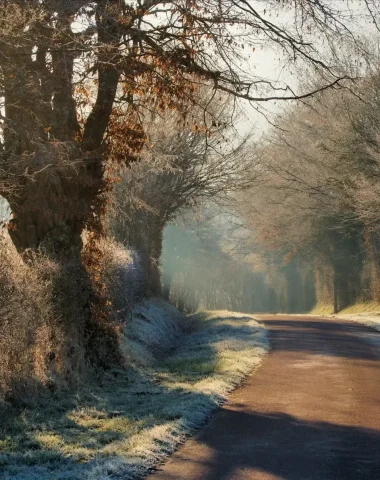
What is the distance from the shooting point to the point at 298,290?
6769 centimetres

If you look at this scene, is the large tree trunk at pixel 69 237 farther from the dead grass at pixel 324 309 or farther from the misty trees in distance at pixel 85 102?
the dead grass at pixel 324 309

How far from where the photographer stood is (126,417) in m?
11.0

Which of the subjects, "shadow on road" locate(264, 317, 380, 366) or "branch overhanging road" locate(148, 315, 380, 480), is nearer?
"branch overhanging road" locate(148, 315, 380, 480)

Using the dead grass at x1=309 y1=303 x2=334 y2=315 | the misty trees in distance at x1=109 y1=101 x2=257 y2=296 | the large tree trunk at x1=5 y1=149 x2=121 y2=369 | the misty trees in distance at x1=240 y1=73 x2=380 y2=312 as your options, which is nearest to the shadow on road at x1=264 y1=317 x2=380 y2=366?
the misty trees in distance at x1=240 y1=73 x2=380 y2=312

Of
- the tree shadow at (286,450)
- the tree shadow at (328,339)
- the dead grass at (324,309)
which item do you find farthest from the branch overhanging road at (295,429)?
the dead grass at (324,309)

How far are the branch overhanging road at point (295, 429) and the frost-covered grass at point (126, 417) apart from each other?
32 centimetres

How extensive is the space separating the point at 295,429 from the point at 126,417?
7.81 ft

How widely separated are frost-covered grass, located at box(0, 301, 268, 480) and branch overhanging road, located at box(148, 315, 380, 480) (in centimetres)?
32

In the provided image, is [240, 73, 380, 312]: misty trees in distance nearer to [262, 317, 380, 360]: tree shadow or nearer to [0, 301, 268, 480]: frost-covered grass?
[262, 317, 380, 360]: tree shadow

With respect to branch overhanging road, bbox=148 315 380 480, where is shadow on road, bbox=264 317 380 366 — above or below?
above

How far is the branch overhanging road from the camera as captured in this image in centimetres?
808

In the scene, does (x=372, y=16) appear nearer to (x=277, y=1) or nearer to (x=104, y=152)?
(x=277, y=1)

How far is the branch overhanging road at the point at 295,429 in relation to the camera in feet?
26.5

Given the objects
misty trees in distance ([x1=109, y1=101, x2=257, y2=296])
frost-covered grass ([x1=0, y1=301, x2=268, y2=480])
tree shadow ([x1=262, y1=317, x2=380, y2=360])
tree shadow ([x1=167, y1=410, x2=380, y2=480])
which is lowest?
tree shadow ([x1=167, y1=410, x2=380, y2=480])
